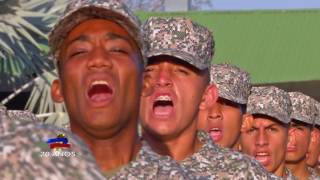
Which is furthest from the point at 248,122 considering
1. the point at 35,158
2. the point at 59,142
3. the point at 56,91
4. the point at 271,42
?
the point at 271,42

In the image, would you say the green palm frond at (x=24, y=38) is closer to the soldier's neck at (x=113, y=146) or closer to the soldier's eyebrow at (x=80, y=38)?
the soldier's eyebrow at (x=80, y=38)

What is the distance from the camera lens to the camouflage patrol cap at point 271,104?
25.9ft

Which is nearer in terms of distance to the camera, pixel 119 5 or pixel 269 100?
pixel 119 5

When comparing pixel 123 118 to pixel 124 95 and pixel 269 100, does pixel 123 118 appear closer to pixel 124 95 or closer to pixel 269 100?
pixel 124 95

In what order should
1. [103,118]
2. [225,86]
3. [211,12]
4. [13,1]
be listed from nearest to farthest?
[103,118], [225,86], [13,1], [211,12]

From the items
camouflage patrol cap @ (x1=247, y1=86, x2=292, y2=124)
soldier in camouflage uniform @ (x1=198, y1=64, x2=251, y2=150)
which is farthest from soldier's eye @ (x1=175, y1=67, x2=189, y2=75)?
Answer: camouflage patrol cap @ (x1=247, y1=86, x2=292, y2=124)

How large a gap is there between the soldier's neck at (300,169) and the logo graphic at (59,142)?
720 cm

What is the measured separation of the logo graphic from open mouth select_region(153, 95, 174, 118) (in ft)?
9.33

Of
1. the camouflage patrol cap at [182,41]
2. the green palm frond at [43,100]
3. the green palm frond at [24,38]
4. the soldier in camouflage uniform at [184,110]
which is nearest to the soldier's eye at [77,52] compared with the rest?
the soldier in camouflage uniform at [184,110]

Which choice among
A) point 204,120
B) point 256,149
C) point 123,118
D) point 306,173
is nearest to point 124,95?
point 123,118

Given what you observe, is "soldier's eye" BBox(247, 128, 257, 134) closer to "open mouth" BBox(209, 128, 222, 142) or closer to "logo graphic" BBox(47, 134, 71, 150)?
"open mouth" BBox(209, 128, 222, 142)

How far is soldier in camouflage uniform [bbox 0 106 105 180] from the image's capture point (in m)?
1.64

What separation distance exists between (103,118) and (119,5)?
0.38m

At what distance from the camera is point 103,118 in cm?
331
